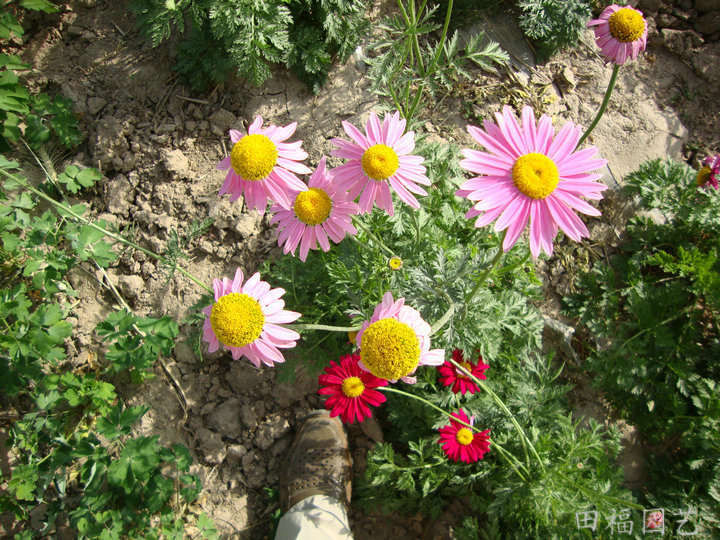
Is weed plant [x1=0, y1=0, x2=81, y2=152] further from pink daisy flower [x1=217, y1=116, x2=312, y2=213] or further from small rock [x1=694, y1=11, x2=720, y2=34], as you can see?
small rock [x1=694, y1=11, x2=720, y2=34]

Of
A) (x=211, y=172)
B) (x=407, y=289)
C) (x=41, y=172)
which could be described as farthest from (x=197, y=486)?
(x=41, y=172)

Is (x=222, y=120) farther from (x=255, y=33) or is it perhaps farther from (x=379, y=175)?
(x=379, y=175)

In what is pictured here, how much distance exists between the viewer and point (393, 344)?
1.60 meters

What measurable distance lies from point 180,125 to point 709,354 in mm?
3958

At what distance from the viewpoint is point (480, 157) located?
1.47m

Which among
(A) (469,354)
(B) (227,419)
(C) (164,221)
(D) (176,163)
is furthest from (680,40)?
(B) (227,419)

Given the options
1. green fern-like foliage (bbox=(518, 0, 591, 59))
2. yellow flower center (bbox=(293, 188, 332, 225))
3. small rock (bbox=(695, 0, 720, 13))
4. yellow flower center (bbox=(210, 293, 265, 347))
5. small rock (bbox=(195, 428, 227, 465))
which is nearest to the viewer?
yellow flower center (bbox=(210, 293, 265, 347))

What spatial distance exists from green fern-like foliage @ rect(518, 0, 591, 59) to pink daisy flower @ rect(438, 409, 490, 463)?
2.87 meters

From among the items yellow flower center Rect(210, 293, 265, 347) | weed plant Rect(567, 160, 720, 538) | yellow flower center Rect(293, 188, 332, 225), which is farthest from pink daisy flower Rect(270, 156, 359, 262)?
weed plant Rect(567, 160, 720, 538)

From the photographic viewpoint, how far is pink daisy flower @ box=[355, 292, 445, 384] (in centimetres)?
160

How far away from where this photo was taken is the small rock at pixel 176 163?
9.81ft

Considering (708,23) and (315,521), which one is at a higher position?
(708,23)

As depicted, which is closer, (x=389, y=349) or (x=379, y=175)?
(x=389, y=349)

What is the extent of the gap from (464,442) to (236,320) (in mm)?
1333
